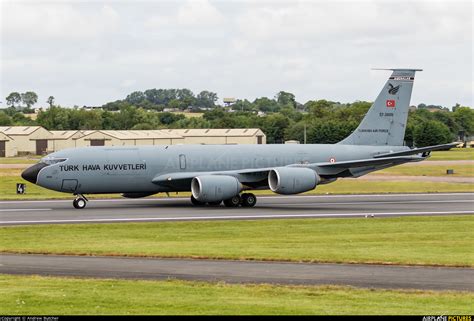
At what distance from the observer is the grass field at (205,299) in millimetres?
18109

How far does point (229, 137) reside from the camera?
13175 centimetres

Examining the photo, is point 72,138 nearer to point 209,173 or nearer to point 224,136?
point 224,136

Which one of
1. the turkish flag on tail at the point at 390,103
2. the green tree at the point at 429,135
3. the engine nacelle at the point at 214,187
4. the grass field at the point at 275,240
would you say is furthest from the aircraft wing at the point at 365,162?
the green tree at the point at 429,135

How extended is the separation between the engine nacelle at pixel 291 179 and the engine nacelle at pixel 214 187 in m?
1.75

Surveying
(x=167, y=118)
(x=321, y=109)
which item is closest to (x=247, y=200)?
(x=321, y=109)

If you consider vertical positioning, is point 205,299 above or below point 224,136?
above

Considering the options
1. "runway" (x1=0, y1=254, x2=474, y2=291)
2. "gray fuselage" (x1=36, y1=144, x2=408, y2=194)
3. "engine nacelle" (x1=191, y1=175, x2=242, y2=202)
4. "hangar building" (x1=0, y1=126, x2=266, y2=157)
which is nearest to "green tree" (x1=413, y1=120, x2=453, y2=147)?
"hangar building" (x1=0, y1=126, x2=266, y2=157)

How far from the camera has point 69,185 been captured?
148 feet

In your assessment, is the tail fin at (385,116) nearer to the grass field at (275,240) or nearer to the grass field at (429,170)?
the grass field at (275,240)

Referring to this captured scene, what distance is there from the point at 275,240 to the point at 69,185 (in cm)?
1675

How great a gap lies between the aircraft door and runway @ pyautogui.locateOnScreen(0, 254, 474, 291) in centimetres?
1863

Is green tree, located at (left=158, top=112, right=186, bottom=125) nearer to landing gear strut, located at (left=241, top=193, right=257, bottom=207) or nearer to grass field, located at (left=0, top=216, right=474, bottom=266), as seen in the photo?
landing gear strut, located at (left=241, top=193, right=257, bottom=207)

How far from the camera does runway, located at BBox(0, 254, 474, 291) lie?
72.2 ft

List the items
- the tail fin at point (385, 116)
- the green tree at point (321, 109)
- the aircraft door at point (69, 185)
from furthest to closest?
the green tree at point (321, 109) → the tail fin at point (385, 116) → the aircraft door at point (69, 185)
